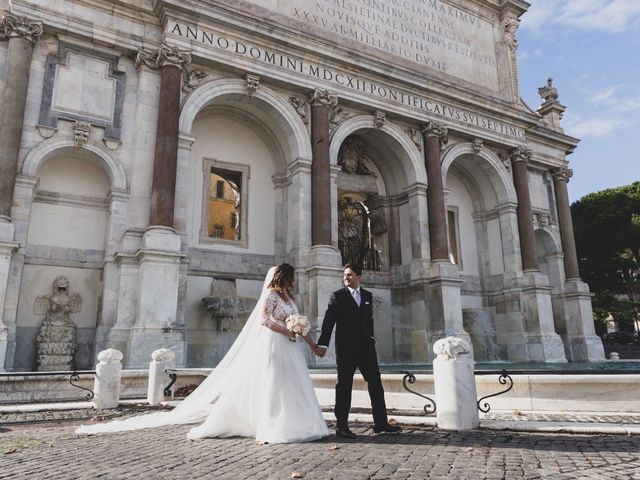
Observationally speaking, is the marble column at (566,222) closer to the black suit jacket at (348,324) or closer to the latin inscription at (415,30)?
the latin inscription at (415,30)

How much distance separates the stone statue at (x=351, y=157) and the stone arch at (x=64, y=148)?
8592 millimetres

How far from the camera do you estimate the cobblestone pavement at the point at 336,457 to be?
12.6 ft

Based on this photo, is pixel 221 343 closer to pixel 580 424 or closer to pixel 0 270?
pixel 0 270

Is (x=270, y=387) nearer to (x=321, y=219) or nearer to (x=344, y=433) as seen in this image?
(x=344, y=433)

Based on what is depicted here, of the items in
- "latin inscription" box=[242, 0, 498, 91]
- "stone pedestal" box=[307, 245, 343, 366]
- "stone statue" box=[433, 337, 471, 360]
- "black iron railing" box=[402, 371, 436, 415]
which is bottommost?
"black iron railing" box=[402, 371, 436, 415]

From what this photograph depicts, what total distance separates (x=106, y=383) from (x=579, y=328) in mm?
20164

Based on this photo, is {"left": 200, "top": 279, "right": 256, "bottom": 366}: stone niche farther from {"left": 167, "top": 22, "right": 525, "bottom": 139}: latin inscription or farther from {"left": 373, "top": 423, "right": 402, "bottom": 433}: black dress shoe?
{"left": 373, "top": 423, "right": 402, "bottom": 433}: black dress shoe

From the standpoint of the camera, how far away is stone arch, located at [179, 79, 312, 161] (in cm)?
1441

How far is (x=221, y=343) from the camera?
47.7ft

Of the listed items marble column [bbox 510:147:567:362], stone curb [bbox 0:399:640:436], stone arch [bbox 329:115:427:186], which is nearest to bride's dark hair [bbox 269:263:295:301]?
stone curb [bbox 0:399:640:436]

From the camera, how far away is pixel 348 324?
5.62 meters

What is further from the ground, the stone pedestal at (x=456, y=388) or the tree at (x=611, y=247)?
the tree at (x=611, y=247)

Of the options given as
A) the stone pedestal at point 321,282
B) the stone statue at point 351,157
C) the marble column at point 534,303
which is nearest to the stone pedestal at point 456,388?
the stone pedestal at point 321,282

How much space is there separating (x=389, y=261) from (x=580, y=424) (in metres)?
13.6
